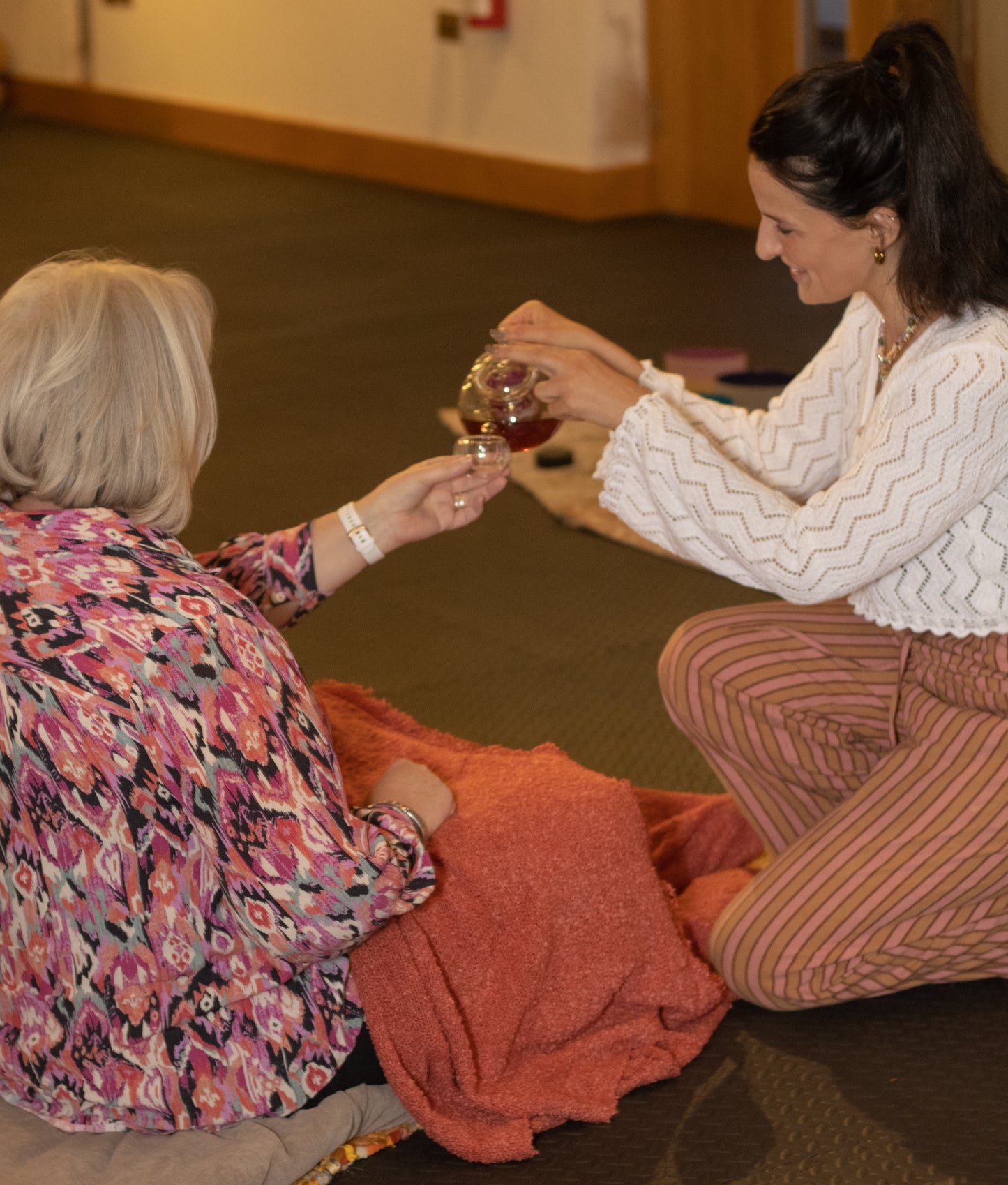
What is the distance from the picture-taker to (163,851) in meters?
1.51

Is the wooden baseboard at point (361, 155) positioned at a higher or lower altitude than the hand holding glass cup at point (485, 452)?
lower

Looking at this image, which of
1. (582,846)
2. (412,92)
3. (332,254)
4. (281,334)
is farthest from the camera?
(412,92)

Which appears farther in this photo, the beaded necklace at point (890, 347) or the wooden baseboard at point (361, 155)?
the wooden baseboard at point (361, 155)

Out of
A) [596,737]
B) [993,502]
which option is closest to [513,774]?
[993,502]

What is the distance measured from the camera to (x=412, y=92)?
7641 millimetres

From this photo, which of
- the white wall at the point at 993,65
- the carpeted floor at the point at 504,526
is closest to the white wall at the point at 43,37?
the carpeted floor at the point at 504,526

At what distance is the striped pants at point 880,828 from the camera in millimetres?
1867

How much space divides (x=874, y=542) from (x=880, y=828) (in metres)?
0.34

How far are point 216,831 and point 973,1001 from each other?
0.97 meters

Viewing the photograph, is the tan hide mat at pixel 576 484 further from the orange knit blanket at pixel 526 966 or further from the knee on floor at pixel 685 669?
the orange knit blanket at pixel 526 966

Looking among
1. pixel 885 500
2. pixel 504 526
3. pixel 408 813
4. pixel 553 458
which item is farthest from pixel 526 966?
pixel 553 458

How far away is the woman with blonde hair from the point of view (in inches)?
57.2

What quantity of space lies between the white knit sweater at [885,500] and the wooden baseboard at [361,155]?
5.04 meters

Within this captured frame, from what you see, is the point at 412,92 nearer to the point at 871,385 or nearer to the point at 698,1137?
the point at 871,385
